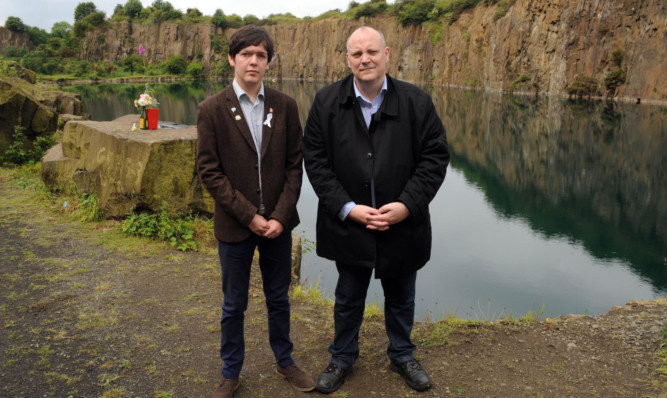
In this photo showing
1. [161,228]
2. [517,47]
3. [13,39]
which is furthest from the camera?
[13,39]

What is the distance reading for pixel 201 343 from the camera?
4211 millimetres

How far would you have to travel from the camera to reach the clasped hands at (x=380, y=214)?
3.25m

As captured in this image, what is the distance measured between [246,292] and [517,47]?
48.3 m

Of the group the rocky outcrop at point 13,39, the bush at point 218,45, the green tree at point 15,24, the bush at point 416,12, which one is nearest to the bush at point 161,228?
the bush at point 416,12

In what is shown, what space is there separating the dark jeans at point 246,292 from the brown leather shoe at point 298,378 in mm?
42

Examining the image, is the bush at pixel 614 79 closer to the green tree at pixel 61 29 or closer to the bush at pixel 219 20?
the bush at pixel 219 20

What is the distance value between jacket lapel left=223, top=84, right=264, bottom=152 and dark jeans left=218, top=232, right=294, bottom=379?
64 cm

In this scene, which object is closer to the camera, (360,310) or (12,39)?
(360,310)

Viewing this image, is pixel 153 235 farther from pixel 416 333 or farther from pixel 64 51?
pixel 64 51

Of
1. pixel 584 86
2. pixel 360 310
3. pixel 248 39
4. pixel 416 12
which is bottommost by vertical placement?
pixel 360 310

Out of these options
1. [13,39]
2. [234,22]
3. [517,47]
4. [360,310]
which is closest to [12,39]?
[13,39]

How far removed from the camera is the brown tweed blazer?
3.26 meters

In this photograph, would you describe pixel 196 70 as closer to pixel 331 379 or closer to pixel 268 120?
pixel 268 120

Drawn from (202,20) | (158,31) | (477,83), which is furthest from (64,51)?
(477,83)
